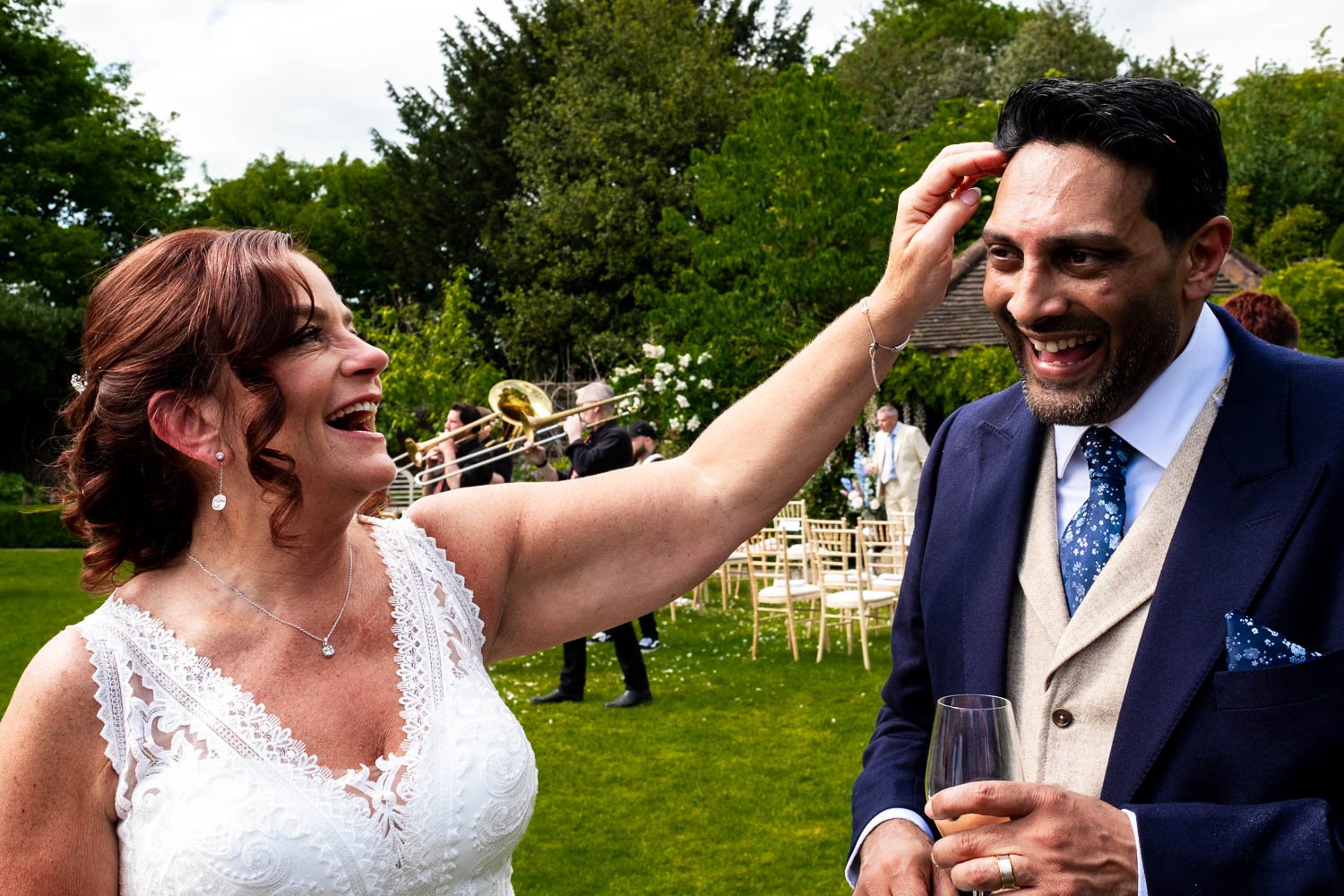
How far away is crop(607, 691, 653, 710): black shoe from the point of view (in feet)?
32.8

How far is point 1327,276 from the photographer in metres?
16.3

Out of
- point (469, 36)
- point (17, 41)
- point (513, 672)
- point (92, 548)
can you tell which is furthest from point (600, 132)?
point (92, 548)

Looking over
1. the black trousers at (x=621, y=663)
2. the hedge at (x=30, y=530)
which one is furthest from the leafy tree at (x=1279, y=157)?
the hedge at (x=30, y=530)

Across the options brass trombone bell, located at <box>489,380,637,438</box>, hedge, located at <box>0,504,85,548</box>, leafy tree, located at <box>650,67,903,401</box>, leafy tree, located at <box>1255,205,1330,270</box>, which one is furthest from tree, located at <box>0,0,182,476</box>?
leafy tree, located at <box>1255,205,1330,270</box>

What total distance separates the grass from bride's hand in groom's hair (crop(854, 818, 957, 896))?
413cm

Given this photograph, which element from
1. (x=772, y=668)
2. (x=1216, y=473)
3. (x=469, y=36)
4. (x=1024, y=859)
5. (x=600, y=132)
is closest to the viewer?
(x=1024, y=859)

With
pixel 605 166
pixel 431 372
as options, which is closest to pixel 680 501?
pixel 431 372

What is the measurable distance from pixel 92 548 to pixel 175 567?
0.60 feet

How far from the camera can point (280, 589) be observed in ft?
8.21

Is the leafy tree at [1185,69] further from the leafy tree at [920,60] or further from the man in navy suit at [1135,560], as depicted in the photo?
the man in navy suit at [1135,560]

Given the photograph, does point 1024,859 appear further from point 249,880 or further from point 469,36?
point 469,36

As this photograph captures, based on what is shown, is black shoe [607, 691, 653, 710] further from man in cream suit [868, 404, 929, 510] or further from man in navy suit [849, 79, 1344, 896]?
man in navy suit [849, 79, 1344, 896]

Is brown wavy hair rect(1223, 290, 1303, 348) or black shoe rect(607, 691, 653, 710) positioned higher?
brown wavy hair rect(1223, 290, 1303, 348)

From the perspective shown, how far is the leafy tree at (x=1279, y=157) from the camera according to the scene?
A: 29.6 metres
